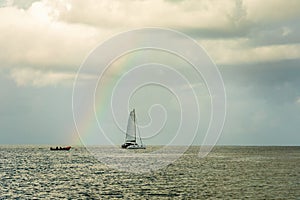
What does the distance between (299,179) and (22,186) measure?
58.9 meters

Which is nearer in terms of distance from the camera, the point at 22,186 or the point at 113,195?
the point at 113,195

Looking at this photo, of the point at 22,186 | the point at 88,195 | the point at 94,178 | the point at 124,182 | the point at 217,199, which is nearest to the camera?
the point at 217,199

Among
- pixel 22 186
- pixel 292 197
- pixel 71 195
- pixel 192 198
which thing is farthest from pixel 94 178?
pixel 292 197

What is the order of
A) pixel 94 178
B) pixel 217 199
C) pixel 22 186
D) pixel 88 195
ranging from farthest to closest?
pixel 94 178 → pixel 22 186 → pixel 88 195 → pixel 217 199

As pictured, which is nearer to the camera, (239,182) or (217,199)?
(217,199)

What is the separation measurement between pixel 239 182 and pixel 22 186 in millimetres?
44275

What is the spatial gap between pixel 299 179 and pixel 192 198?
39.5 m

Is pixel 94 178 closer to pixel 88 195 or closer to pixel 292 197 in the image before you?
pixel 88 195

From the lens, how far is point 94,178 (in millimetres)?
121062

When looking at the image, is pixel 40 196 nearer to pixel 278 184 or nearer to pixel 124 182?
pixel 124 182

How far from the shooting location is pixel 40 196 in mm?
87625

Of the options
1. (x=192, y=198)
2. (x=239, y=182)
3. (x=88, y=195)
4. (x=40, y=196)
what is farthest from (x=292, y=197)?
(x=40, y=196)

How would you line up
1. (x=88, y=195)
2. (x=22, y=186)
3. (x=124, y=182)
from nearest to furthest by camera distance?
(x=88, y=195) < (x=22, y=186) < (x=124, y=182)

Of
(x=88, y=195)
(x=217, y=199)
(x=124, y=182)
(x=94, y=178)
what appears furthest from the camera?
(x=94, y=178)
